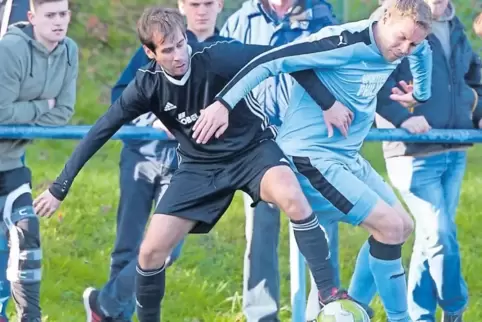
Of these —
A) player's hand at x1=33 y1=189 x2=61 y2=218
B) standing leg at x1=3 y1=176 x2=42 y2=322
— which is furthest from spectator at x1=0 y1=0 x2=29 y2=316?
player's hand at x1=33 y1=189 x2=61 y2=218

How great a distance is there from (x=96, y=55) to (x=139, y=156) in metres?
5.46

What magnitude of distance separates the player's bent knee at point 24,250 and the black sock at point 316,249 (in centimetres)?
135

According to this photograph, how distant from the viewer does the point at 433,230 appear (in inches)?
239

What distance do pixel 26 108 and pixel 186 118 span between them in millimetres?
876

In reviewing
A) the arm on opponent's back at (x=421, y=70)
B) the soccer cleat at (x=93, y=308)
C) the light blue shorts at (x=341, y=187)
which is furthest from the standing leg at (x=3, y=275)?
the arm on opponent's back at (x=421, y=70)

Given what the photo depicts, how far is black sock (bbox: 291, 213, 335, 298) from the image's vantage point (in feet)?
17.2

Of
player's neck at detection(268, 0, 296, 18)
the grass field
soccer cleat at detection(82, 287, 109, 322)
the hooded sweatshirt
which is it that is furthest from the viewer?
the grass field

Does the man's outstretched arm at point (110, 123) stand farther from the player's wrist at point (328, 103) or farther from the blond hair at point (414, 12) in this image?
the blond hair at point (414, 12)

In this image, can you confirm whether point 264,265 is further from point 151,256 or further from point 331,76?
point 331,76

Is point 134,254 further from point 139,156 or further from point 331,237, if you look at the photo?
point 331,237

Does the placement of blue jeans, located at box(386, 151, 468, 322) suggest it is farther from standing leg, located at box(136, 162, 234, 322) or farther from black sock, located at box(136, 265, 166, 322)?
black sock, located at box(136, 265, 166, 322)

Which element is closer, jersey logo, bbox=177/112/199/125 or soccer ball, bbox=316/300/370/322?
soccer ball, bbox=316/300/370/322

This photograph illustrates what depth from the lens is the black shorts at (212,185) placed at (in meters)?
5.41

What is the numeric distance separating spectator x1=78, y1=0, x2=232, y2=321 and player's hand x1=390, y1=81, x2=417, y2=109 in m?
0.94
